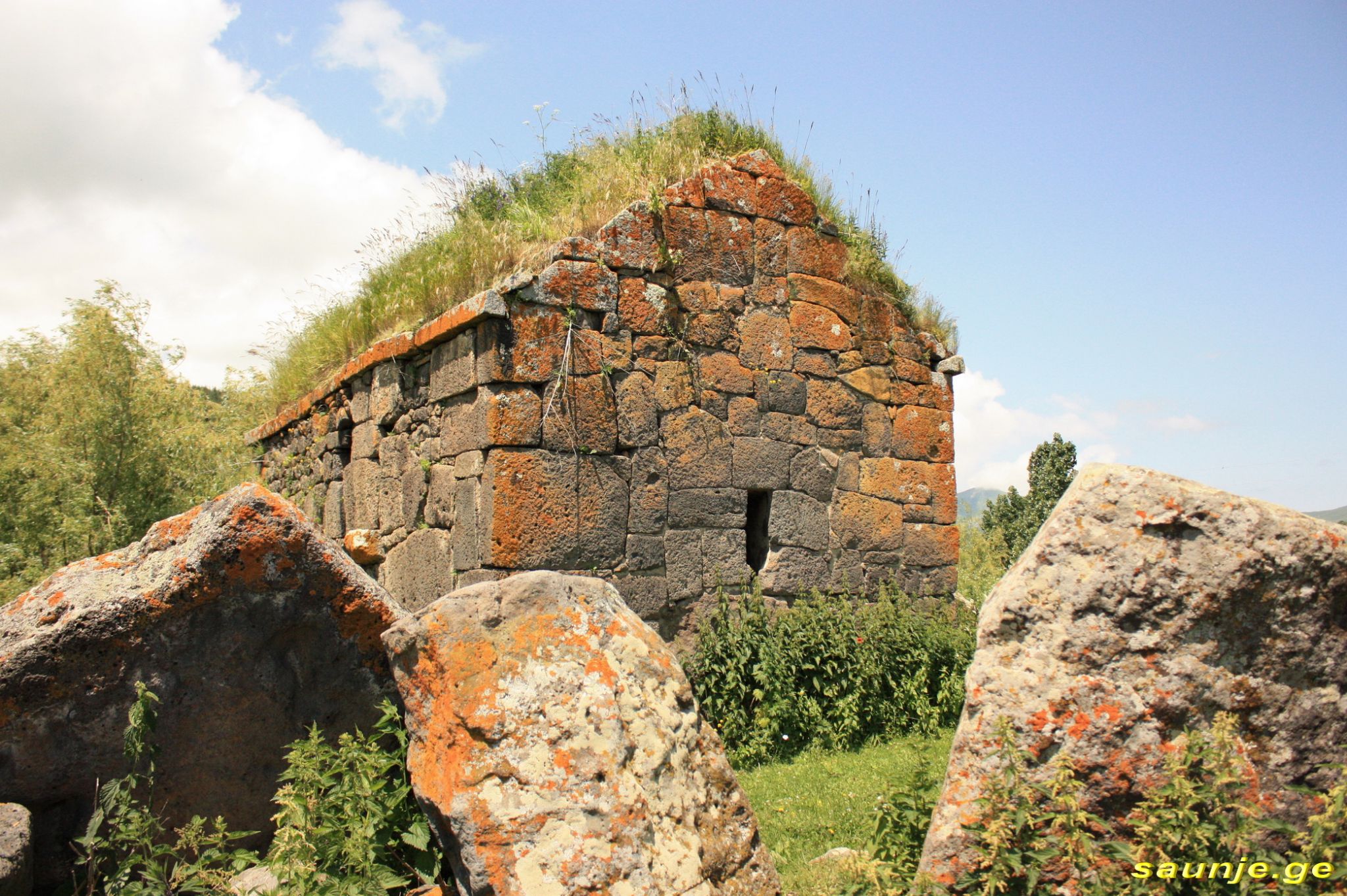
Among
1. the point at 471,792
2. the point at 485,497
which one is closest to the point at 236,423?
the point at 485,497

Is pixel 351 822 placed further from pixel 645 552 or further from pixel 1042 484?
pixel 1042 484

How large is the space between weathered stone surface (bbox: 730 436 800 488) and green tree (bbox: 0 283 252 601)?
18.8ft

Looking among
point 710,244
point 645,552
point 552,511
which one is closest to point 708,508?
point 645,552

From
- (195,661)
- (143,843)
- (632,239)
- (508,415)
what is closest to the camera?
(143,843)

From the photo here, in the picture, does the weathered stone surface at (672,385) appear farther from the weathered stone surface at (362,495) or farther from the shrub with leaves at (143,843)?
the shrub with leaves at (143,843)

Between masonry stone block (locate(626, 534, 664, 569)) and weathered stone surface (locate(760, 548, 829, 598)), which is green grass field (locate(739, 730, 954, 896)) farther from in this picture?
masonry stone block (locate(626, 534, 664, 569))

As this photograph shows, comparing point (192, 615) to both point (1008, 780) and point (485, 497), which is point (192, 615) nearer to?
point (485, 497)

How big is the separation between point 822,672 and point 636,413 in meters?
2.14

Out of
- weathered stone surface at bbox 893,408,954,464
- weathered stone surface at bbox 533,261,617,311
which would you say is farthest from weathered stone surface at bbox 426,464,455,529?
weathered stone surface at bbox 893,408,954,464

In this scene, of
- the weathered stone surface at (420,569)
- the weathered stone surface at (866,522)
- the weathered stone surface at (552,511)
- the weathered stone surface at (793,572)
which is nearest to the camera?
the weathered stone surface at (552,511)

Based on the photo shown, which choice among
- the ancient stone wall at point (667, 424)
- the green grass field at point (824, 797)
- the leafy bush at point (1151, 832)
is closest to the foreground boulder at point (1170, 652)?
the leafy bush at point (1151, 832)

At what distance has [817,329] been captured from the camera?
676 centimetres

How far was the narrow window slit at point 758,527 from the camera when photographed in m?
6.50

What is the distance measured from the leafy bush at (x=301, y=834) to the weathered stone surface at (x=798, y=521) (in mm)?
3687
